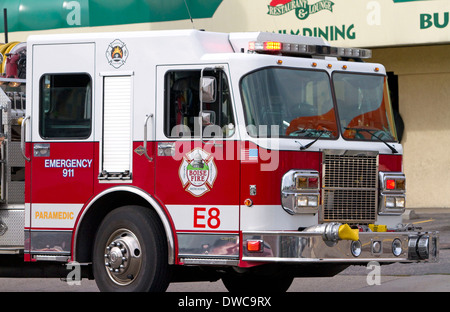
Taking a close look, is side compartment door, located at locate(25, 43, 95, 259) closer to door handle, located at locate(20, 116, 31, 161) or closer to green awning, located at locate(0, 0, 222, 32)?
door handle, located at locate(20, 116, 31, 161)

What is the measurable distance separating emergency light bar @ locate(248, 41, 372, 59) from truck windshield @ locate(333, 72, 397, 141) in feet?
0.81

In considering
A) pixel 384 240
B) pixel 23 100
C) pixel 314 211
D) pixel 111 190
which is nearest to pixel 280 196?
pixel 314 211

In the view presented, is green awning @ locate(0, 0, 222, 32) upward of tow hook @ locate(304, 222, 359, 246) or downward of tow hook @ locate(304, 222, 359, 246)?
upward

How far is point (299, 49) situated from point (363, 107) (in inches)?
36.8

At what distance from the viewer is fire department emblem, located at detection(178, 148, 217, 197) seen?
9.49m

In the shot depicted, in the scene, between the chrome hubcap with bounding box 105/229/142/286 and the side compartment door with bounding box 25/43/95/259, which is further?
the side compartment door with bounding box 25/43/95/259

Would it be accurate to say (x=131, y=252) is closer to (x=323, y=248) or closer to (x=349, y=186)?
(x=323, y=248)

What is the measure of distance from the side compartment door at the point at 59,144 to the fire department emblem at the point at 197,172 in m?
1.03

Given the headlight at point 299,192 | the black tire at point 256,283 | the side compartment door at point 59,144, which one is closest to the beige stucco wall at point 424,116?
the black tire at point 256,283

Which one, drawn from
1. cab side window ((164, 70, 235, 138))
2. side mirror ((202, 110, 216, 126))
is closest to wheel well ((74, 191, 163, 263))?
cab side window ((164, 70, 235, 138))

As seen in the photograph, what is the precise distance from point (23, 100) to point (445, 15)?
11510 millimetres

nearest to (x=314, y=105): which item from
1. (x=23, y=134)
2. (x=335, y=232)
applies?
(x=335, y=232)

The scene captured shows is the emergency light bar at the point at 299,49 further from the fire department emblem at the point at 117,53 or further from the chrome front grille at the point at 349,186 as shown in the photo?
the fire department emblem at the point at 117,53
